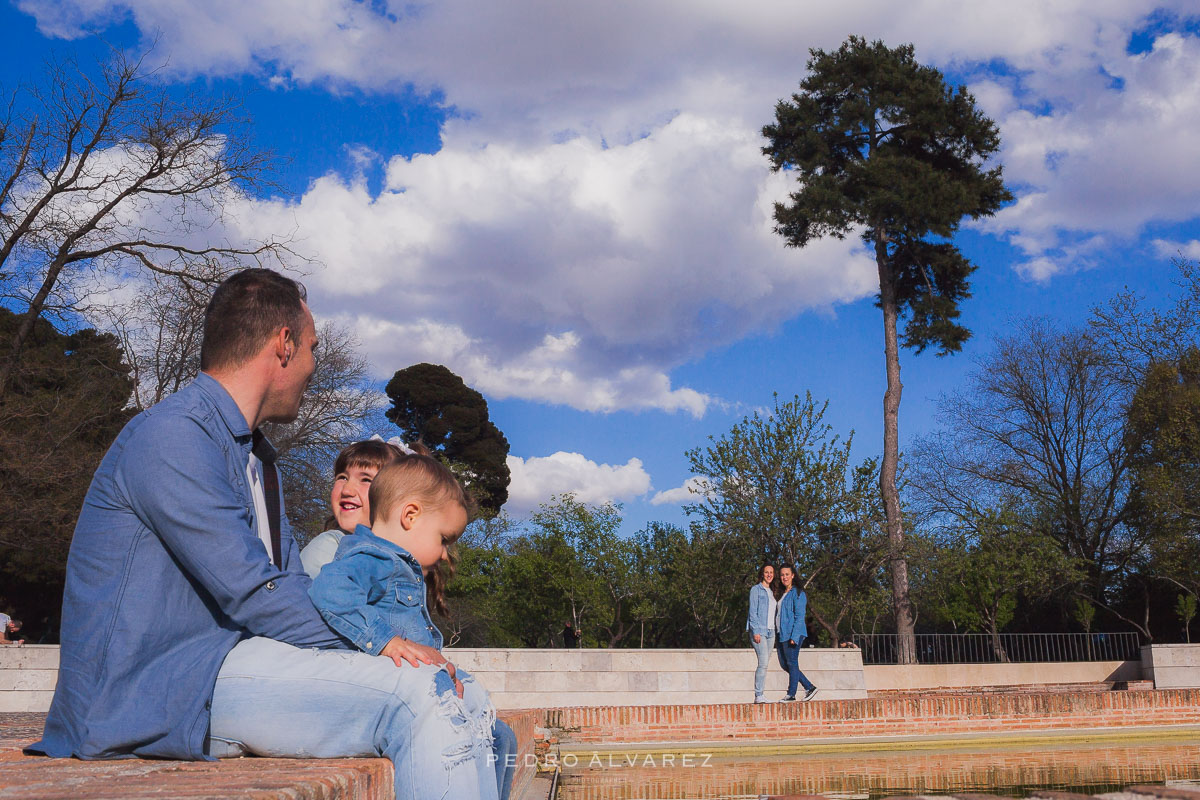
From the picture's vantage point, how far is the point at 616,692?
49.5 feet

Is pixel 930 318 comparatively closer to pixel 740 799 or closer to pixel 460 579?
pixel 460 579

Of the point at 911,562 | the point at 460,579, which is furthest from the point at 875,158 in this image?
the point at 460,579

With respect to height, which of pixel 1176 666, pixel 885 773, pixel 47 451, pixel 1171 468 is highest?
pixel 1171 468

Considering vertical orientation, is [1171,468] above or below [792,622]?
above

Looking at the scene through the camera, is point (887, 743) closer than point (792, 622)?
Yes

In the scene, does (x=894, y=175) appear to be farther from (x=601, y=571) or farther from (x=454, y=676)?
(x=454, y=676)

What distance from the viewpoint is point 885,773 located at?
629 centimetres

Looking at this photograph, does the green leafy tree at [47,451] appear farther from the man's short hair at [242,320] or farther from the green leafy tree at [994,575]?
the green leafy tree at [994,575]

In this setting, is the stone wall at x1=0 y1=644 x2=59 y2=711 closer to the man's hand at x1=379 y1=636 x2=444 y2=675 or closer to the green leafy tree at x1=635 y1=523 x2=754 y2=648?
the man's hand at x1=379 y1=636 x2=444 y2=675

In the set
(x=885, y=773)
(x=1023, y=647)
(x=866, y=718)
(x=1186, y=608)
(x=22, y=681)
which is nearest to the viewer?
(x=885, y=773)

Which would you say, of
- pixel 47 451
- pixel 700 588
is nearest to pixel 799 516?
pixel 700 588

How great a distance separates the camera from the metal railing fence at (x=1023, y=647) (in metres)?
A: 27.1

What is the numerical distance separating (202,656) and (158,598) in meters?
0.16

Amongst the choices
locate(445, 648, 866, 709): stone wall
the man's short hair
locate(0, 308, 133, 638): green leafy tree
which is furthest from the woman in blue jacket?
locate(0, 308, 133, 638): green leafy tree
